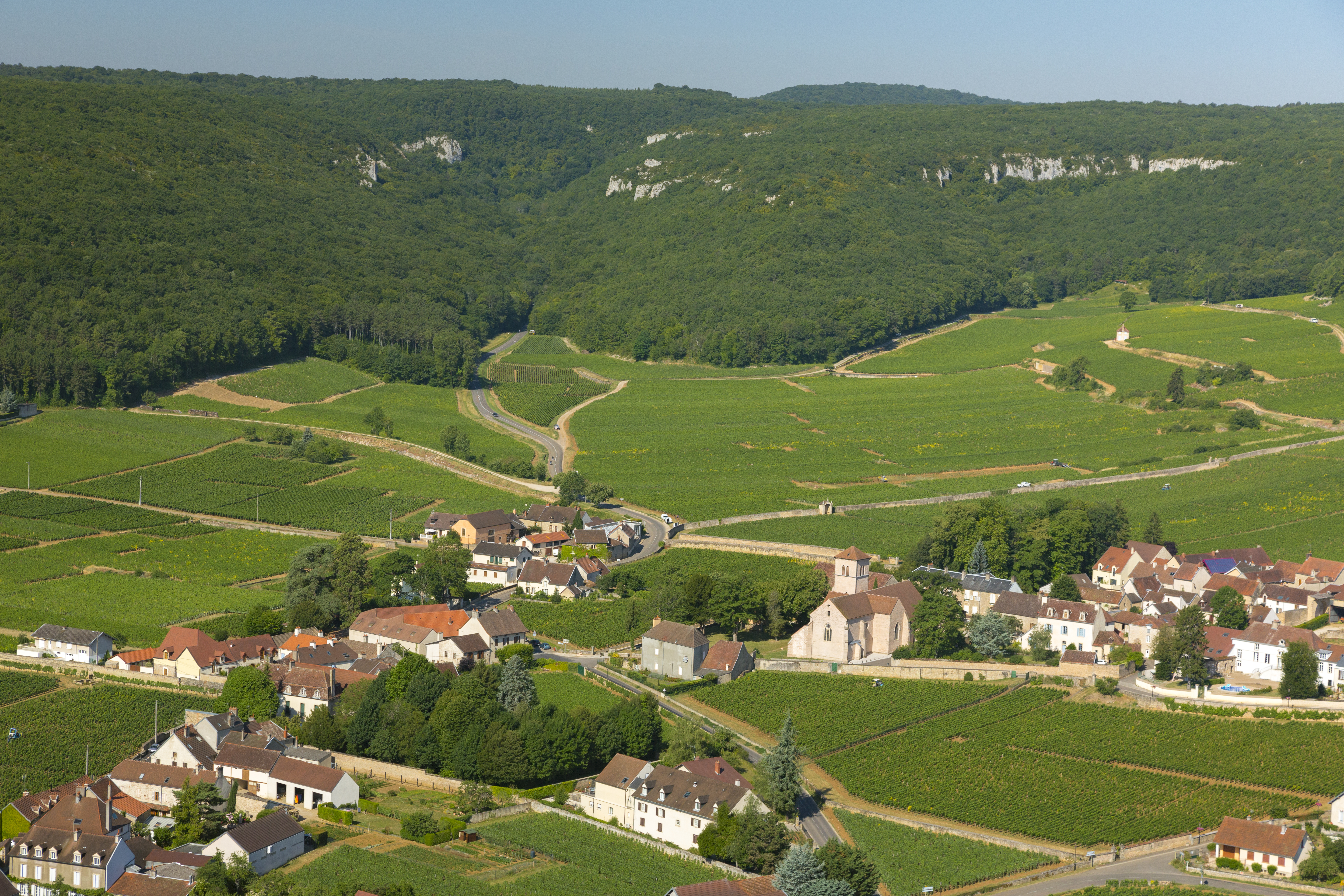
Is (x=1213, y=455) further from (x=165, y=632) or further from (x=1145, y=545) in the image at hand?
(x=165, y=632)

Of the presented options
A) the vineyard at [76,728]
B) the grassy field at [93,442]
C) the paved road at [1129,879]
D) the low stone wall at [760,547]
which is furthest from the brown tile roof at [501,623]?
the grassy field at [93,442]

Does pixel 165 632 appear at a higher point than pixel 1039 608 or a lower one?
lower

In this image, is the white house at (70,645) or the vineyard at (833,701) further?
the white house at (70,645)

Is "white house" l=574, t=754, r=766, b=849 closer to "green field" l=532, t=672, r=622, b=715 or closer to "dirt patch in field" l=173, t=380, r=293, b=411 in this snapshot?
"green field" l=532, t=672, r=622, b=715

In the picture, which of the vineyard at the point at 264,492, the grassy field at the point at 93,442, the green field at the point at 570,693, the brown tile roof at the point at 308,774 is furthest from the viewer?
the grassy field at the point at 93,442

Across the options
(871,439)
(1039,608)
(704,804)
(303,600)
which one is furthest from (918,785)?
(871,439)

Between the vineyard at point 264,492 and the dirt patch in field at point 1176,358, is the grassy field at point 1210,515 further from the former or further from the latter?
the dirt patch in field at point 1176,358
